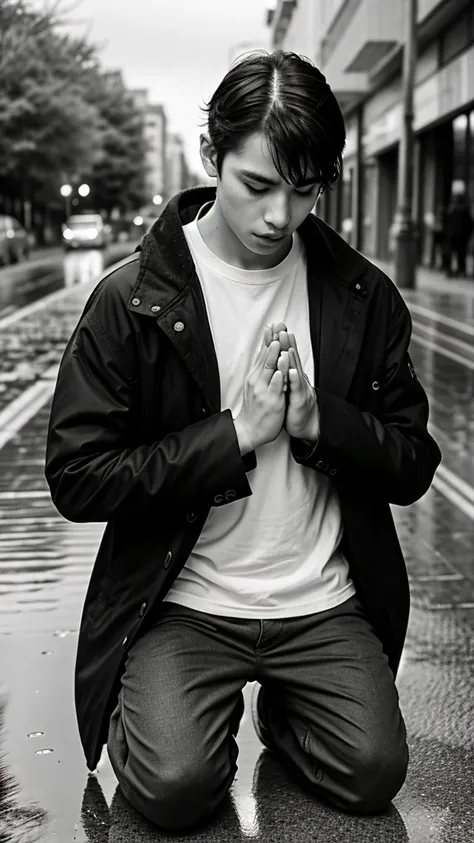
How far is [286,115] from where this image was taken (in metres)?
2.82

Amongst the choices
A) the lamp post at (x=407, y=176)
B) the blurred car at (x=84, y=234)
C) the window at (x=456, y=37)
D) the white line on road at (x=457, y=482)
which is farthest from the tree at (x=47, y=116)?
the white line on road at (x=457, y=482)

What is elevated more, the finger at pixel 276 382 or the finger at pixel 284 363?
the finger at pixel 284 363

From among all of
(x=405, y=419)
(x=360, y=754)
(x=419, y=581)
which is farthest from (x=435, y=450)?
(x=419, y=581)

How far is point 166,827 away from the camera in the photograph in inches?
118

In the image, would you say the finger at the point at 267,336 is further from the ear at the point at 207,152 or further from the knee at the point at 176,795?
the knee at the point at 176,795

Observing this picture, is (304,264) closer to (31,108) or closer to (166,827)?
(166,827)

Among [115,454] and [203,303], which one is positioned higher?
[203,303]

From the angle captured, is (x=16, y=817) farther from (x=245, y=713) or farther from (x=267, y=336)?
(x=267, y=336)

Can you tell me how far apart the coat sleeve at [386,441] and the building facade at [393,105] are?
21.5 m

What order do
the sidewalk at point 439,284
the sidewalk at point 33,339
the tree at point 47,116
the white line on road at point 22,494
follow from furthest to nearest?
the tree at point 47,116, the sidewalk at point 439,284, the sidewalk at point 33,339, the white line on road at point 22,494

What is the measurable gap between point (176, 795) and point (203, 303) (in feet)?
3.71

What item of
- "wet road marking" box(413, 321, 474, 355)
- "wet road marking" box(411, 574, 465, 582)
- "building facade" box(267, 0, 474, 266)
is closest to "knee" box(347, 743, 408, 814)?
"wet road marking" box(411, 574, 465, 582)

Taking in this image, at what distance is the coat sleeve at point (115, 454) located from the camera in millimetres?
2947

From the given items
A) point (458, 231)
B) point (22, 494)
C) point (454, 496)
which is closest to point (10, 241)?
point (458, 231)
